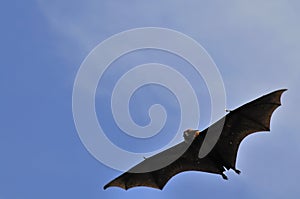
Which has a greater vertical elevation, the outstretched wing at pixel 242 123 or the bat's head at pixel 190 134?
the bat's head at pixel 190 134

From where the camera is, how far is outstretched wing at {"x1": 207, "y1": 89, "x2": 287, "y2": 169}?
24.3 m

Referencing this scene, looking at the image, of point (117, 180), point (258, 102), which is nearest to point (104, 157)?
point (117, 180)

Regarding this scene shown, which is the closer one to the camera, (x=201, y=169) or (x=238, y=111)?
(x=238, y=111)

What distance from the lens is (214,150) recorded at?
26031 millimetres

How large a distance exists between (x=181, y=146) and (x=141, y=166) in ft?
7.99

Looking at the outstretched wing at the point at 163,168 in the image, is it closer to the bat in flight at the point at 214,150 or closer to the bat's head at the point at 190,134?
the bat in flight at the point at 214,150

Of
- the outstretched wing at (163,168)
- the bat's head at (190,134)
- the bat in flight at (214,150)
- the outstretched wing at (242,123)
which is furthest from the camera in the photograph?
the outstretched wing at (163,168)

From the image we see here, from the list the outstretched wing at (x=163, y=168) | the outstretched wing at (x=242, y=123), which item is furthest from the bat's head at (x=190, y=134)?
the outstretched wing at (x=242, y=123)

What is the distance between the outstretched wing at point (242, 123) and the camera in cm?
2430

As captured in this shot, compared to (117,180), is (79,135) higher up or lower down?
higher up

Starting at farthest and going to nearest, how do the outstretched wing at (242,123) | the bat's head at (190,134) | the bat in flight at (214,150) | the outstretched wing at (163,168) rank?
the outstretched wing at (163,168) → the bat's head at (190,134) → the bat in flight at (214,150) → the outstretched wing at (242,123)

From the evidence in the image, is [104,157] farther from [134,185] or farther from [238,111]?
[238,111]

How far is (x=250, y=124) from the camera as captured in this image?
25.2m

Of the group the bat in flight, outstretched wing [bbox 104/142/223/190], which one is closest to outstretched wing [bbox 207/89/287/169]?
the bat in flight
